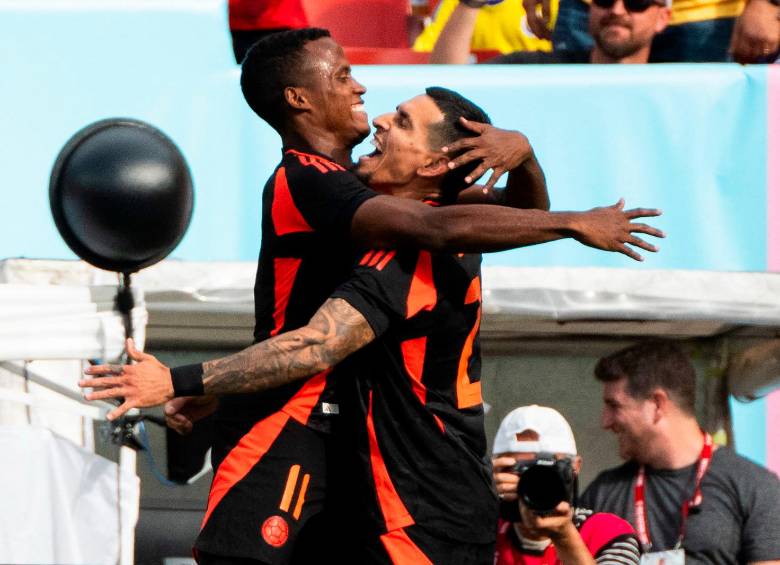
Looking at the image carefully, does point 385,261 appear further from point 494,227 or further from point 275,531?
point 275,531

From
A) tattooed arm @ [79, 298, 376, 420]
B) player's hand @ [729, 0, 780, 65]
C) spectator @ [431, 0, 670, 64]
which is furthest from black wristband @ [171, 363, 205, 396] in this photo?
player's hand @ [729, 0, 780, 65]

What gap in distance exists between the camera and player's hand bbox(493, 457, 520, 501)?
352 centimetres

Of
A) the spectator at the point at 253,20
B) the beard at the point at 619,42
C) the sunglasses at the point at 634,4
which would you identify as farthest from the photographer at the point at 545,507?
the spectator at the point at 253,20

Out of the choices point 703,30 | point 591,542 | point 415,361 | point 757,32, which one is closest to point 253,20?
point 703,30

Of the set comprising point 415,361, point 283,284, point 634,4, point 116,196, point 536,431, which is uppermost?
point 634,4

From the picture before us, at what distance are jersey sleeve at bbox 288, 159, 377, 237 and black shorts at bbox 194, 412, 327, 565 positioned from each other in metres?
0.41

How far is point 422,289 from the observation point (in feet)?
10.3

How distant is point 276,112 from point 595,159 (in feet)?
4.59

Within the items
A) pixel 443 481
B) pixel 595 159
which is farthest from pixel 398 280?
pixel 595 159

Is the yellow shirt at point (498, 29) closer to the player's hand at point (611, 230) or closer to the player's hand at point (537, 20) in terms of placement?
the player's hand at point (537, 20)

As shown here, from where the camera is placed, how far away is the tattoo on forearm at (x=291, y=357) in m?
2.98

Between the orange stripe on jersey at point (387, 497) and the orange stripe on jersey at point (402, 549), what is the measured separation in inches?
0.7

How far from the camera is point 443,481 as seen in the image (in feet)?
10.3

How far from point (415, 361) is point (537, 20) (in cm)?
283
